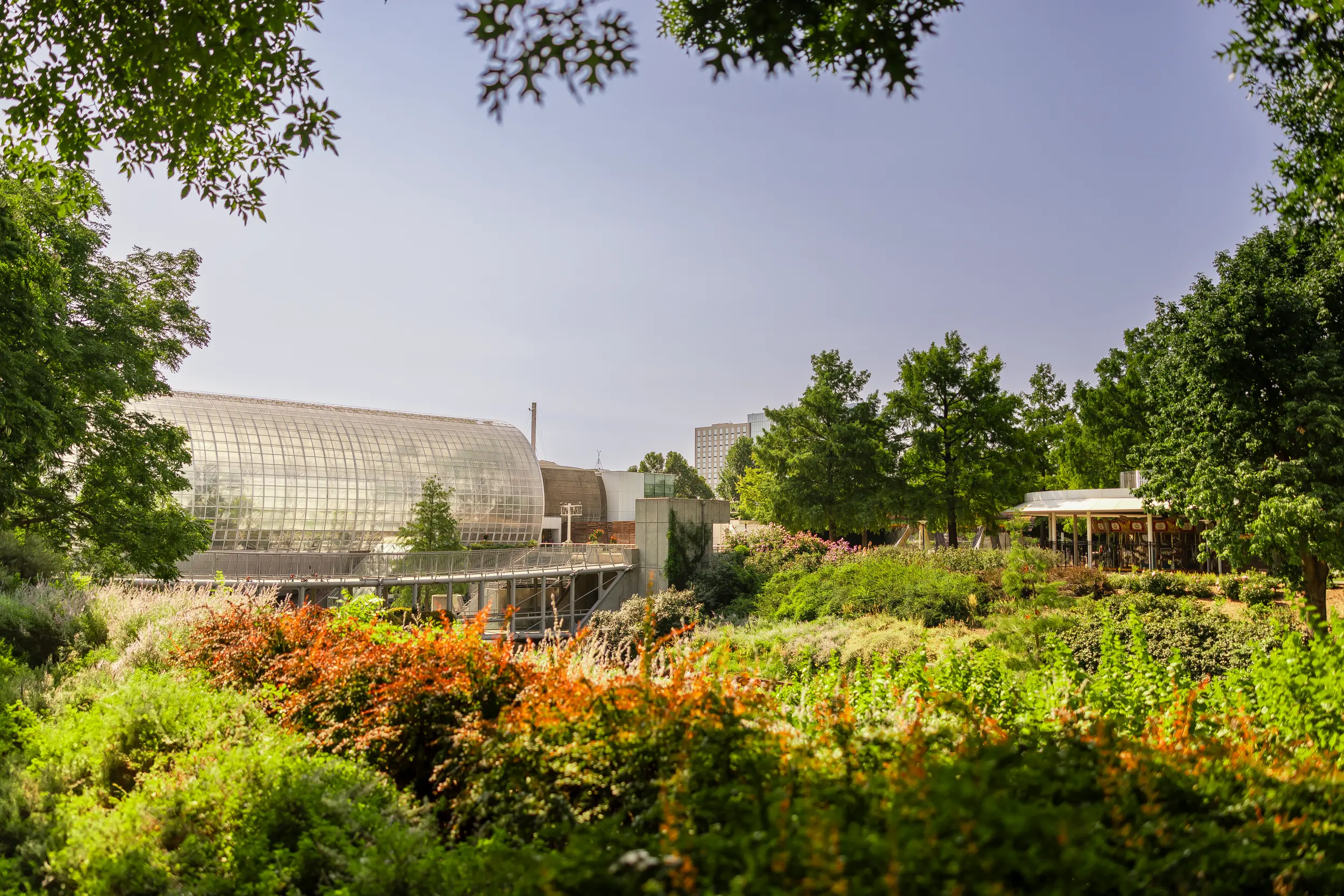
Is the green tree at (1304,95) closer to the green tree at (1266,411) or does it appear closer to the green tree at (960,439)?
the green tree at (1266,411)

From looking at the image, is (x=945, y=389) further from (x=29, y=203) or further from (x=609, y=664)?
(x=29, y=203)

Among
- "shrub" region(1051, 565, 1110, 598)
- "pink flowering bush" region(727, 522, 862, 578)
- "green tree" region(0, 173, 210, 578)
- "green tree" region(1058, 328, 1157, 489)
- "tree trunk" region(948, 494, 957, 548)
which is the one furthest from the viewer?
"green tree" region(1058, 328, 1157, 489)

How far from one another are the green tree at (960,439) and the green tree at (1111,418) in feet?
17.9

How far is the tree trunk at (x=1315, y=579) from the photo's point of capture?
1472 centimetres

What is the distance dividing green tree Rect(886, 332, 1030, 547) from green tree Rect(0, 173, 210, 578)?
21042 mm

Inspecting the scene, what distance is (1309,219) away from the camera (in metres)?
9.04

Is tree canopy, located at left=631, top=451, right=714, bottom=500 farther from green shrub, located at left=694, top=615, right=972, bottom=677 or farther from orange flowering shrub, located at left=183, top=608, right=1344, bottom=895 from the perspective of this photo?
orange flowering shrub, located at left=183, top=608, right=1344, bottom=895

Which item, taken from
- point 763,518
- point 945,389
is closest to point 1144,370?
point 945,389

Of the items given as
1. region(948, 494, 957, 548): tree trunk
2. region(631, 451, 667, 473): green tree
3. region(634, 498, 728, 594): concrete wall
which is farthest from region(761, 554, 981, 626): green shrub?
region(631, 451, 667, 473): green tree

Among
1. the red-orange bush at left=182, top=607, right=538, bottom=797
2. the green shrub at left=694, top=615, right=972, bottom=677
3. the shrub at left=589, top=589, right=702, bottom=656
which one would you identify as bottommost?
the shrub at left=589, top=589, right=702, bottom=656

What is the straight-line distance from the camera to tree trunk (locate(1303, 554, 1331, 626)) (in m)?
14.7

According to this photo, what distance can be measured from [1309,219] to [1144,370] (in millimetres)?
22362

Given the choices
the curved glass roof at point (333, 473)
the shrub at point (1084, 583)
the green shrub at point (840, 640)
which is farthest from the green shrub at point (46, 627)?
the curved glass roof at point (333, 473)

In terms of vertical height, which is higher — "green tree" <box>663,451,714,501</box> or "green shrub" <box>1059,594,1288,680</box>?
"green tree" <box>663,451,714,501</box>
